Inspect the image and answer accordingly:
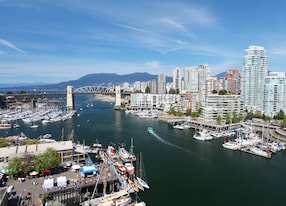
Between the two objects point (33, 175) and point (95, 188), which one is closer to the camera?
point (95, 188)

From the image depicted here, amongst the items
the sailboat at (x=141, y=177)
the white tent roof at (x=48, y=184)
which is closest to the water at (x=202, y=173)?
the sailboat at (x=141, y=177)

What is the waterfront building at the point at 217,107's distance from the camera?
34.3 metres

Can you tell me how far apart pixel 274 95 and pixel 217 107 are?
1017cm

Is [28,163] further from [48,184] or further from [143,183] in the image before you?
[143,183]

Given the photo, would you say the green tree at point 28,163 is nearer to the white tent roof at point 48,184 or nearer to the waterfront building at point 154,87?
the white tent roof at point 48,184

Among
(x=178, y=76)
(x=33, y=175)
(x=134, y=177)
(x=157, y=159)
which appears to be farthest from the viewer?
(x=178, y=76)

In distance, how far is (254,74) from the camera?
41125 millimetres

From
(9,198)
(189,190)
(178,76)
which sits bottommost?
(189,190)

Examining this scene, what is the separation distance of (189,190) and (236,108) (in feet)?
84.5

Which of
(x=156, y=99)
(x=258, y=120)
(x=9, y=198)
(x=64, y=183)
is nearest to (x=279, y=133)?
(x=258, y=120)

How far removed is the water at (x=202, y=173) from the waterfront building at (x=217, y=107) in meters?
8.16

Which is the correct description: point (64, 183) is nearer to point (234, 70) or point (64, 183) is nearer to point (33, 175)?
point (33, 175)

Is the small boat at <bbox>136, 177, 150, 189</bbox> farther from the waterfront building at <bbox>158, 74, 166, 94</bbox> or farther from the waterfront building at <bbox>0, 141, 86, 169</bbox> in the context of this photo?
the waterfront building at <bbox>158, 74, 166, 94</bbox>

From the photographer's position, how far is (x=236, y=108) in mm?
36375
